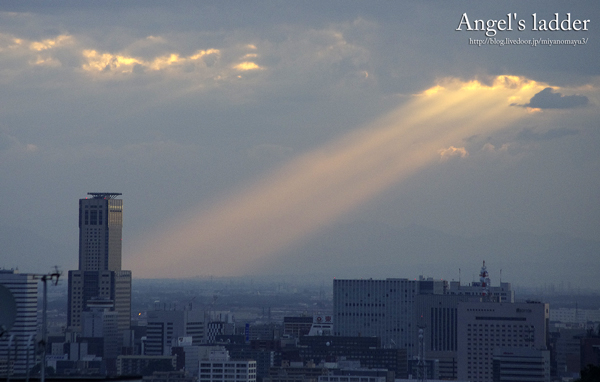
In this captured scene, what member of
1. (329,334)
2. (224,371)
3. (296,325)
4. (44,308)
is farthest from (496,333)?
(44,308)

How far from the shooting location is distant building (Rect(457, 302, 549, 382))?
104m

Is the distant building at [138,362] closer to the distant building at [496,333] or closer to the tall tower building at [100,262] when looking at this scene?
the distant building at [496,333]

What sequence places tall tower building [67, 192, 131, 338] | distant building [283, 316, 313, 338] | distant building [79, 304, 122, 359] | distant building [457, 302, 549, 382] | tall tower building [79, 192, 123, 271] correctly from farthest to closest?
tall tower building [79, 192, 123, 271] < tall tower building [67, 192, 131, 338] < distant building [283, 316, 313, 338] < distant building [79, 304, 122, 359] < distant building [457, 302, 549, 382]

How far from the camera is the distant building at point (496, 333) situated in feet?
343

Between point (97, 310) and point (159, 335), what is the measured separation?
12.4 meters

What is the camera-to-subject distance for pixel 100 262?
174625 millimetres

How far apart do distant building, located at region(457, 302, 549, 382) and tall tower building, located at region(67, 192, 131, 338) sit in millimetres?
69124

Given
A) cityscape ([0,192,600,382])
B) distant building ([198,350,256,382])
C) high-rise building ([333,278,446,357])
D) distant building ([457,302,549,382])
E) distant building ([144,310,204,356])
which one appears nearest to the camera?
distant building ([198,350,256,382])

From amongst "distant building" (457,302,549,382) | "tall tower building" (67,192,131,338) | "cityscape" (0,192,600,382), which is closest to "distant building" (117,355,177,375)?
"cityscape" (0,192,600,382)

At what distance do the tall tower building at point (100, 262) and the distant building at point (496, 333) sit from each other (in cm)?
Result: 6912

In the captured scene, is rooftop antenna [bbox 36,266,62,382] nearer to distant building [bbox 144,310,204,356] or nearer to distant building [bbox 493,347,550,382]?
distant building [bbox 493,347,550,382]

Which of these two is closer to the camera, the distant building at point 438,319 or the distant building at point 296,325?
the distant building at point 438,319

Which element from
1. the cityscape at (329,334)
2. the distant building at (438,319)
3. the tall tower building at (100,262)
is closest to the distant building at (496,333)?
the cityscape at (329,334)

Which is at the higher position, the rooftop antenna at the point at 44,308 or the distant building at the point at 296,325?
the rooftop antenna at the point at 44,308
